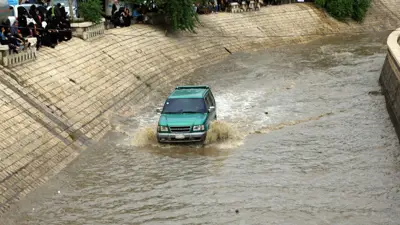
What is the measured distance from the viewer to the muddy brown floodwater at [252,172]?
50.6ft

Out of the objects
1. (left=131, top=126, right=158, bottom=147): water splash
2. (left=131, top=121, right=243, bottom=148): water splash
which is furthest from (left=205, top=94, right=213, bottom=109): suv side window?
(left=131, top=126, right=158, bottom=147): water splash

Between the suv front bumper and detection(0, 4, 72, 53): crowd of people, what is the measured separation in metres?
6.89

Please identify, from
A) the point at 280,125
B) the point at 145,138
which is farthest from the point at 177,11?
the point at 145,138

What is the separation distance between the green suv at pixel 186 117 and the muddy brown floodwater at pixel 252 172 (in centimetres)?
46

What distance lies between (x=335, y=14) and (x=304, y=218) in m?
40.9

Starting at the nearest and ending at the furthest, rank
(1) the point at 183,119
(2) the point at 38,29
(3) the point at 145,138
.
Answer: (1) the point at 183,119 → (3) the point at 145,138 → (2) the point at 38,29

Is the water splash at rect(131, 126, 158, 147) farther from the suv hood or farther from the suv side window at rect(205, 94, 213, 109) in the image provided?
the suv side window at rect(205, 94, 213, 109)

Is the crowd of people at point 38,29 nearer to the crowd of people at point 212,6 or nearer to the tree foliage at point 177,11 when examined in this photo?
the tree foliage at point 177,11

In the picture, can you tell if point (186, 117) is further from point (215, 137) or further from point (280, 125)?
point (280, 125)

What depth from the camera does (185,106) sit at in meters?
21.7

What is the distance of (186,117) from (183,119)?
193mm

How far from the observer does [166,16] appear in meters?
39.2

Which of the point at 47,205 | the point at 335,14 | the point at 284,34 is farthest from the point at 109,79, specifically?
the point at 335,14

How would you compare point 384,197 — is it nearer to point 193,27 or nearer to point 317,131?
point 317,131
